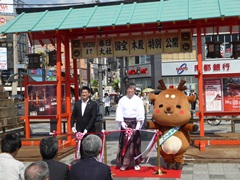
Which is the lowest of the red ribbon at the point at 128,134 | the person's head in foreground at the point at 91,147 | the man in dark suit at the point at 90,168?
the red ribbon at the point at 128,134

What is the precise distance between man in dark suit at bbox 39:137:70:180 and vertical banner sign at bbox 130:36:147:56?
23.8 feet

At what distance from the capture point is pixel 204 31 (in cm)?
1109

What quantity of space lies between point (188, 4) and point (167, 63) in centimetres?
3438

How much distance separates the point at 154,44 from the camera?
10.8 metres

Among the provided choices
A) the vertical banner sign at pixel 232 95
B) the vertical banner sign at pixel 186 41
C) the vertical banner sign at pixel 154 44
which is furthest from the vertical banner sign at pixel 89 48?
the vertical banner sign at pixel 232 95

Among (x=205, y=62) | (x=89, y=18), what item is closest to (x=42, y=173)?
(x=89, y=18)

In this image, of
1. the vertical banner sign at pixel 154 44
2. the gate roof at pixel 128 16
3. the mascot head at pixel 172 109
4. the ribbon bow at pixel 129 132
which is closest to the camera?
the mascot head at pixel 172 109

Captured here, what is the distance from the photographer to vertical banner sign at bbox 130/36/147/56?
10852mm

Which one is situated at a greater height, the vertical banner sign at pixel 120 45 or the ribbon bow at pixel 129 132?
the vertical banner sign at pixel 120 45

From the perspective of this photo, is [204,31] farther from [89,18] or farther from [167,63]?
[167,63]

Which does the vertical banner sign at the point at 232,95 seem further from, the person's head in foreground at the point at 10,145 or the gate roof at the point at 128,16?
the person's head in foreground at the point at 10,145

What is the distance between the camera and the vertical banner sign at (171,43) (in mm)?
10617

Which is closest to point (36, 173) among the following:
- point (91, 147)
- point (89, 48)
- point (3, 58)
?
point (91, 147)

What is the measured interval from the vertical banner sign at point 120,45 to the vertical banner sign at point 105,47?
0.43 ft
